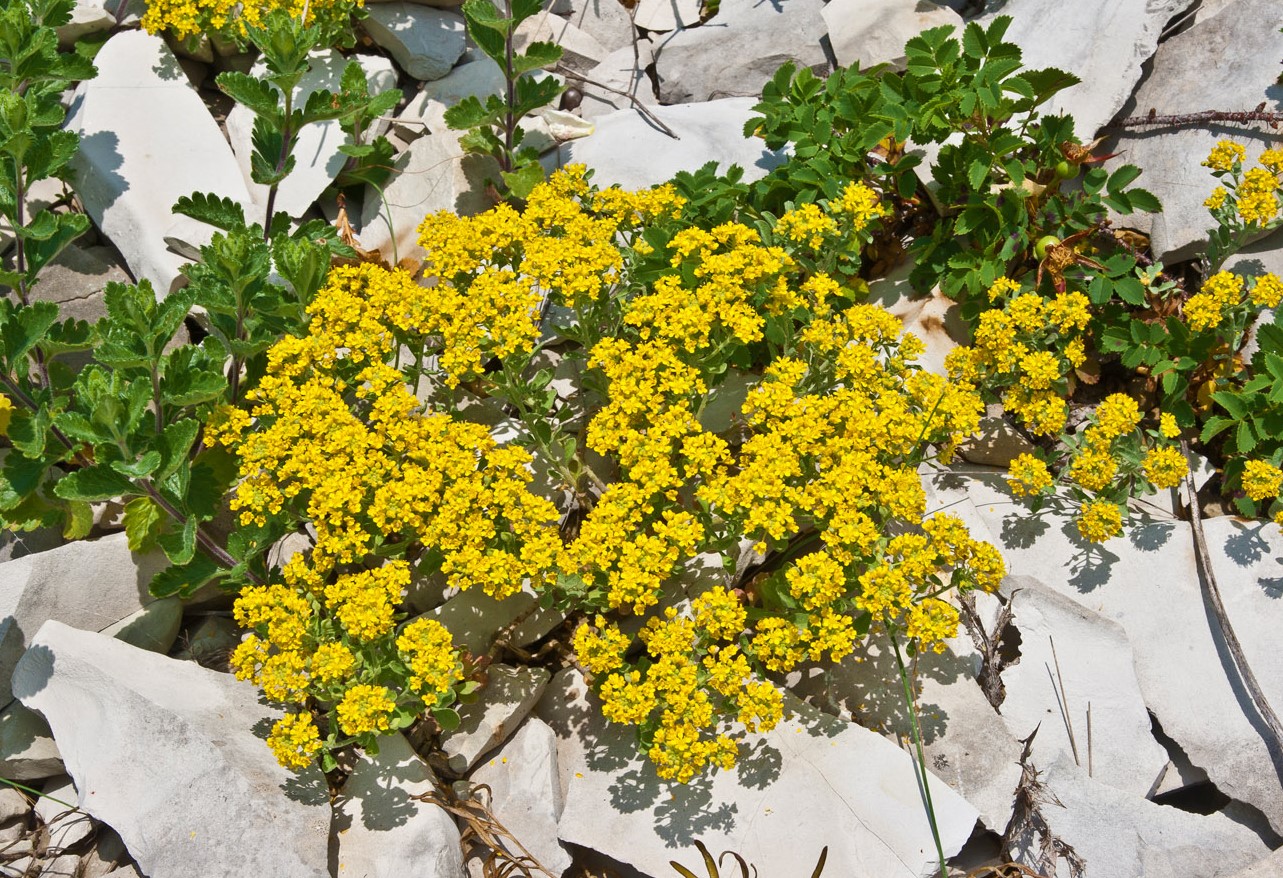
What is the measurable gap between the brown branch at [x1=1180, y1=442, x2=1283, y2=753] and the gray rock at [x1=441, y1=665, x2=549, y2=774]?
2815 mm

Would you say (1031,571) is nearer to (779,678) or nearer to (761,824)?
(779,678)

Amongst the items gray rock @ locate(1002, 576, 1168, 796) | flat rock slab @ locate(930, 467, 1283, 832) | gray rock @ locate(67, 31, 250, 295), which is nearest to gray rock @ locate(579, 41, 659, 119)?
gray rock @ locate(67, 31, 250, 295)

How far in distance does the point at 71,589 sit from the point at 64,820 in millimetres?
919

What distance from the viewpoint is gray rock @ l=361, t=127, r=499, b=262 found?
5.55 metres

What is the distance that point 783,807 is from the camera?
3.98 m

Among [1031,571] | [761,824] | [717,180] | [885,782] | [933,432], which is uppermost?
[717,180]

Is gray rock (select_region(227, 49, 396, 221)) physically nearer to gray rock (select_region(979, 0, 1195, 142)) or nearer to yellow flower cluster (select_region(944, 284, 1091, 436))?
yellow flower cluster (select_region(944, 284, 1091, 436))

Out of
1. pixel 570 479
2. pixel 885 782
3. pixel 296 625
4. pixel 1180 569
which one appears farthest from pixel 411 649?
pixel 1180 569

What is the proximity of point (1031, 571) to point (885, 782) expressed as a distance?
52.1 inches

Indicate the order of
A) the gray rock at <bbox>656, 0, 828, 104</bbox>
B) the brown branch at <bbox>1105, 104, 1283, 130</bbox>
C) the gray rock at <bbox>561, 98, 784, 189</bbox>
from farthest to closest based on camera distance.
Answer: the gray rock at <bbox>656, 0, 828, 104</bbox>, the gray rock at <bbox>561, 98, 784, 189</bbox>, the brown branch at <bbox>1105, 104, 1283, 130</bbox>

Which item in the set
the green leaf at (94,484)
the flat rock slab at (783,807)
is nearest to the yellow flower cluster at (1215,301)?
the flat rock slab at (783,807)

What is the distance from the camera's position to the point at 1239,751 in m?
4.23

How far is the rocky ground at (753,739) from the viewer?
389 cm

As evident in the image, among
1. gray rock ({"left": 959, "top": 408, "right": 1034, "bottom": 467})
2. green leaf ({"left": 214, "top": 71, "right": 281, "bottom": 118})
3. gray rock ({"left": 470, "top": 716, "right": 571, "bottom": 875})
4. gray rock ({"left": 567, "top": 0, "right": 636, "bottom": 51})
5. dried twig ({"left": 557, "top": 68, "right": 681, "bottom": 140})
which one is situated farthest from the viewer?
gray rock ({"left": 567, "top": 0, "right": 636, "bottom": 51})
